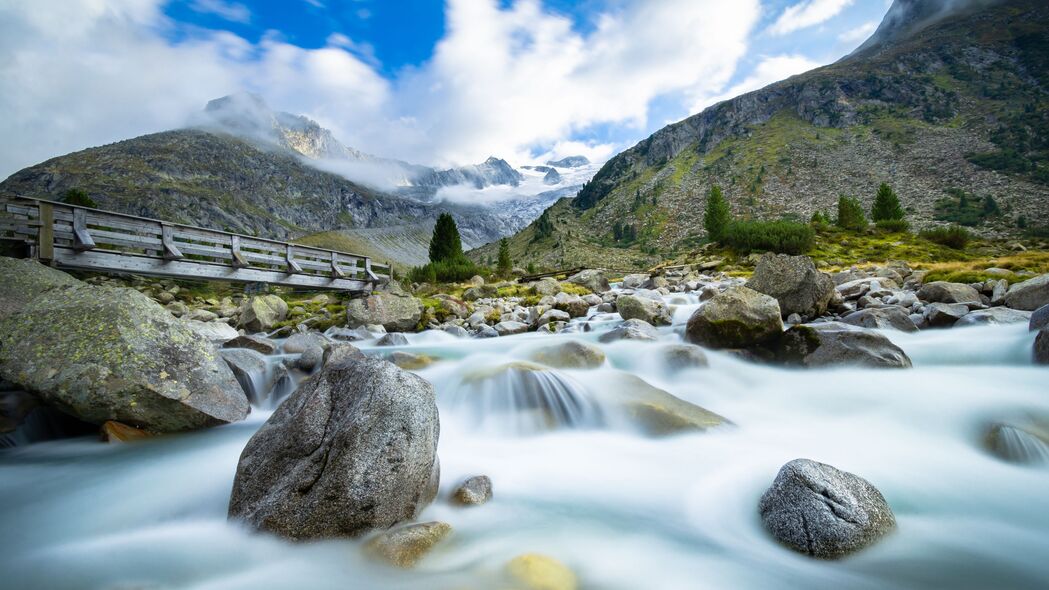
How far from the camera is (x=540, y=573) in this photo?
3010mm

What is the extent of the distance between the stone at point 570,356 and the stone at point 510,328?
4.50 metres

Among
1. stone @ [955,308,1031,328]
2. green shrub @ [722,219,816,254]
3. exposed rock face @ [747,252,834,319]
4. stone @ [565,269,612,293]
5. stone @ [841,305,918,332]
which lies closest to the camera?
stone @ [955,308,1031,328]

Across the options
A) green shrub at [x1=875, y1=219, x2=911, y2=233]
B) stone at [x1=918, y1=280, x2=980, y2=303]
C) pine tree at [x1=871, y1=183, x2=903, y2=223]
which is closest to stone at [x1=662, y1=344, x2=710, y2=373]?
stone at [x1=918, y1=280, x2=980, y2=303]

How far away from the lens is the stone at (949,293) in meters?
11.0

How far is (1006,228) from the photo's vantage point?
7119 centimetres

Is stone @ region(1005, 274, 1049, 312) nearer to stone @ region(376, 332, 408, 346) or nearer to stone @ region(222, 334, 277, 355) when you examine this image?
stone @ region(376, 332, 408, 346)

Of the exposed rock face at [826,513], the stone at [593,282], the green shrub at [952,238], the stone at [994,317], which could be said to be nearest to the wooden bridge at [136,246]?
the stone at [593,282]

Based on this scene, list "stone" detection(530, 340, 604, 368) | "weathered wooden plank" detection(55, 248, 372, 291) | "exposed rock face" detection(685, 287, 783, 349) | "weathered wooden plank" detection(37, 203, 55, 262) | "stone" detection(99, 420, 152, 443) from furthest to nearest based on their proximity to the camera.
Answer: "weathered wooden plank" detection(55, 248, 372, 291) < "weathered wooden plank" detection(37, 203, 55, 262) < "exposed rock face" detection(685, 287, 783, 349) < "stone" detection(530, 340, 604, 368) < "stone" detection(99, 420, 152, 443)

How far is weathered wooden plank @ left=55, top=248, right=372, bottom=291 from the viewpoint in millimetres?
12179

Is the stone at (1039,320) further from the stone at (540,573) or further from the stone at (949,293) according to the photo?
the stone at (540,573)

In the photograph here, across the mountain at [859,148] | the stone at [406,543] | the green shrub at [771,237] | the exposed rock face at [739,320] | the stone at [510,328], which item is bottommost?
the stone at [406,543]

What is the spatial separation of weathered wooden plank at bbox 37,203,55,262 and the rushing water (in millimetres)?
8941

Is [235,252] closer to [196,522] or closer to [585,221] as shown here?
[196,522]

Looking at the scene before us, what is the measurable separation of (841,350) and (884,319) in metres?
4.22
